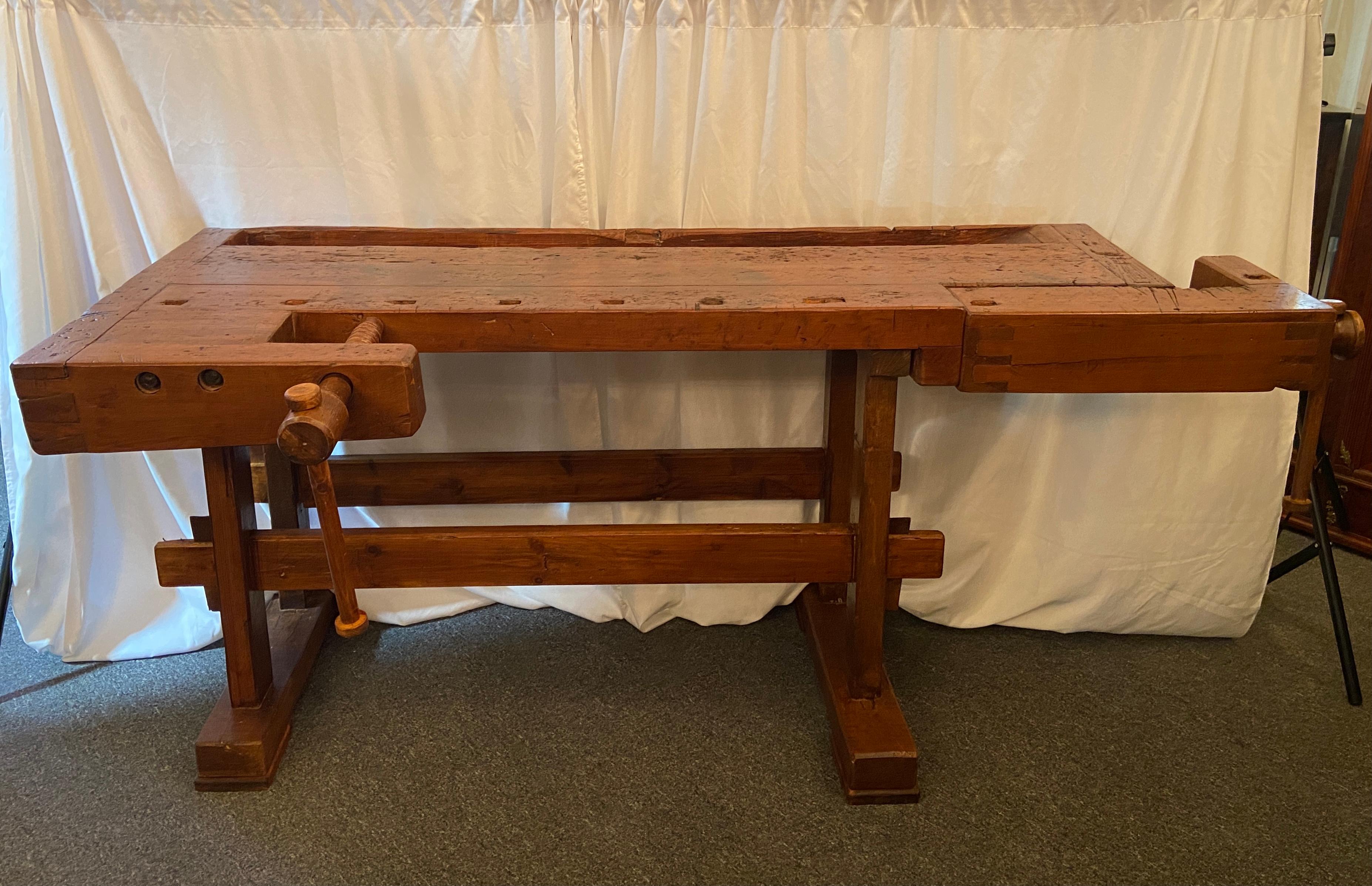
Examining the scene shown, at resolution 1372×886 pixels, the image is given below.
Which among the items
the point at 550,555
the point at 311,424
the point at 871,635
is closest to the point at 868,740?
the point at 871,635

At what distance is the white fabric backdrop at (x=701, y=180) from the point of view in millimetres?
1853

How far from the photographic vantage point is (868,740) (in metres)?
1.65

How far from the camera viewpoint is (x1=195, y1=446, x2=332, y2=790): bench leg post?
159 cm

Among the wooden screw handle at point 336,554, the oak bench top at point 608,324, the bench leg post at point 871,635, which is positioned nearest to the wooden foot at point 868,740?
the bench leg post at point 871,635

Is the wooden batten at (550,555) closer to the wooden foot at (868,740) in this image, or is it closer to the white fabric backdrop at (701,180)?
the wooden foot at (868,740)

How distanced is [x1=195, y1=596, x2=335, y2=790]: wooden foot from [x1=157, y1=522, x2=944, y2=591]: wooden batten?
23 centimetres

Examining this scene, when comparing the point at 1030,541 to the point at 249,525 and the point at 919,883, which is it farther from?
the point at 249,525

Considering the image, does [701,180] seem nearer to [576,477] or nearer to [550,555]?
[576,477]

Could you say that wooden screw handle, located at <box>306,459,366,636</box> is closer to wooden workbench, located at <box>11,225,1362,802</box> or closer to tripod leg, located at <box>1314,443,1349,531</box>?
wooden workbench, located at <box>11,225,1362,802</box>

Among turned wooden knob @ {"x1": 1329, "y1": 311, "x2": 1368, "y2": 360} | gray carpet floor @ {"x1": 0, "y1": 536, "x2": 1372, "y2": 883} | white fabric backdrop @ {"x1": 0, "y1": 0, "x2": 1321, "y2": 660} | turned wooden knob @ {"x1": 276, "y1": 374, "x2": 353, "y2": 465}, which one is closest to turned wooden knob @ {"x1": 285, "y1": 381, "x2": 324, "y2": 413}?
turned wooden knob @ {"x1": 276, "y1": 374, "x2": 353, "y2": 465}

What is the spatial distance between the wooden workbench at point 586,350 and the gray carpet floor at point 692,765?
11 centimetres

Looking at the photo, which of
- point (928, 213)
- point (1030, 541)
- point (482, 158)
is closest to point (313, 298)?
point (482, 158)

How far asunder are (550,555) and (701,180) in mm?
784

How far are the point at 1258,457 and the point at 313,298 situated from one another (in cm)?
179
